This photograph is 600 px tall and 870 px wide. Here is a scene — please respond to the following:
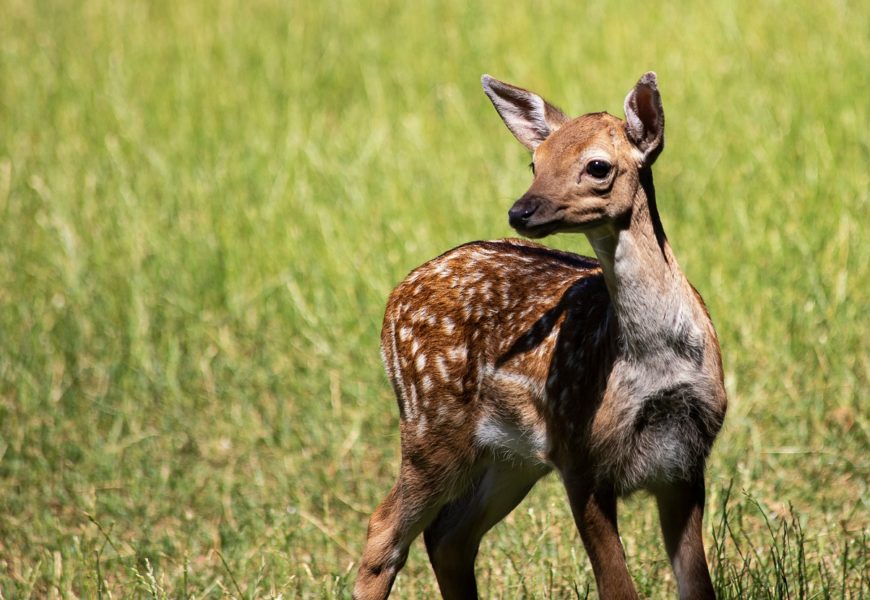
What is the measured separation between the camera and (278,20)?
11594 mm

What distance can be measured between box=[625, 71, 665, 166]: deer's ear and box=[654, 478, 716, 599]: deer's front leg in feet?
3.37

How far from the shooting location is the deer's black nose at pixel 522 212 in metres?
4.06

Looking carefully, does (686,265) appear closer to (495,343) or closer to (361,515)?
(361,515)

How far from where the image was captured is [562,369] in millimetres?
4691

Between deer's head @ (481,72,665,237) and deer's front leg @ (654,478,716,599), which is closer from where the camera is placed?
deer's head @ (481,72,665,237)

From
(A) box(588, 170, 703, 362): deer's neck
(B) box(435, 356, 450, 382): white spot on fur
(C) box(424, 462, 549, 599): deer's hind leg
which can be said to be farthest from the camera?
(C) box(424, 462, 549, 599): deer's hind leg

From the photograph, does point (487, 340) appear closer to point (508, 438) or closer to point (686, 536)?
point (508, 438)

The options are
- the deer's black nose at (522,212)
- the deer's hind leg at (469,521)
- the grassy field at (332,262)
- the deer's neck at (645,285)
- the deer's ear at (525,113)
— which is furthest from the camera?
the grassy field at (332,262)

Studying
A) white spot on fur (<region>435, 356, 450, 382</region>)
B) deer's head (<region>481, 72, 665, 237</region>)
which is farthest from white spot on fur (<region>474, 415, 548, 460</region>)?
deer's head (<region>481, 72, 665, 237</region>)

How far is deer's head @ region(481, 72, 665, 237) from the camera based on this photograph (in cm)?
416

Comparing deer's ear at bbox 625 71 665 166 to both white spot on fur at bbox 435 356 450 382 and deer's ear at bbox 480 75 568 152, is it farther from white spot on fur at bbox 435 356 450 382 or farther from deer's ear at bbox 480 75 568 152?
white spot on fur at bbox 435 356 450 382

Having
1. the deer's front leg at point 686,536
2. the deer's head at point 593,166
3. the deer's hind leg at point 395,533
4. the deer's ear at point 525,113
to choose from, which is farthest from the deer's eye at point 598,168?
the deer's hind leg at point 395,533

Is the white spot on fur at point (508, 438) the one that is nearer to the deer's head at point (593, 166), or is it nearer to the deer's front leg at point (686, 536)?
the deer's front leg at point (686, 536)

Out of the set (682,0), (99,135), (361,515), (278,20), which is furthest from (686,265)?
(278,20)
